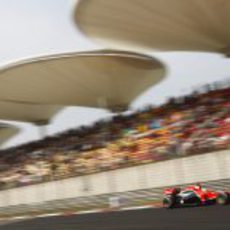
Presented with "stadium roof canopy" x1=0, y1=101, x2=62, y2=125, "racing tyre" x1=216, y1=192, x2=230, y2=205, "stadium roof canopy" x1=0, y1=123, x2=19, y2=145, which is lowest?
"racing tyre" x1=216, y1=192, x2=230, y2=205

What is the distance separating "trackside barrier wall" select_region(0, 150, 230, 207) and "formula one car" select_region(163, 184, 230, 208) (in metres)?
3.93

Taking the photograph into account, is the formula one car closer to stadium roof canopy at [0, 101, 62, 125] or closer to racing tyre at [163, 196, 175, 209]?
racing tyre at [163, 196, 175, 209]

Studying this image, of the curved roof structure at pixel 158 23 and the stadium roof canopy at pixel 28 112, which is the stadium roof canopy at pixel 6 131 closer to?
the stadium roof canopy at pixel 28 112

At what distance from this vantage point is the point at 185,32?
95.1 feet

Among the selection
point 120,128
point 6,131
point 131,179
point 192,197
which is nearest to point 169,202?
point 192,197

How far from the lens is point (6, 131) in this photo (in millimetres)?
57625

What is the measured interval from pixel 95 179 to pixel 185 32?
768 cm

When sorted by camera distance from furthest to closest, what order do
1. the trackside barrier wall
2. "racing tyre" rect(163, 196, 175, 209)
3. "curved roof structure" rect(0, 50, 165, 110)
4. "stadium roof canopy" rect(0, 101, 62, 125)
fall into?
"stadium roof canopy" rect(0, 101, 62, 125) → "curved roof structure" rect(0, 50, 165, 110) → the trackside barrier wall → "racing tyre" rect(163, 196, 175, 209)

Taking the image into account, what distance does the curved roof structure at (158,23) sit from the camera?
26.2 m

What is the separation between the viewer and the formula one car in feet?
56.3

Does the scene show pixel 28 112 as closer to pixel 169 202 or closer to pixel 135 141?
pixel 135 141

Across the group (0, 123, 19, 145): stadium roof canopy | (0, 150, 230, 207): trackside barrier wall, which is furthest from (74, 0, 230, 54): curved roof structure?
(0, 123, 19, 145): stadium roof canopy

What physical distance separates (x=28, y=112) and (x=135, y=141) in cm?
1965

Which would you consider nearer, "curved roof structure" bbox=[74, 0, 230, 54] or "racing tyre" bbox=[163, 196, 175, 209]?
"racing tyre" bbox=[163, 196, 175, 209]
